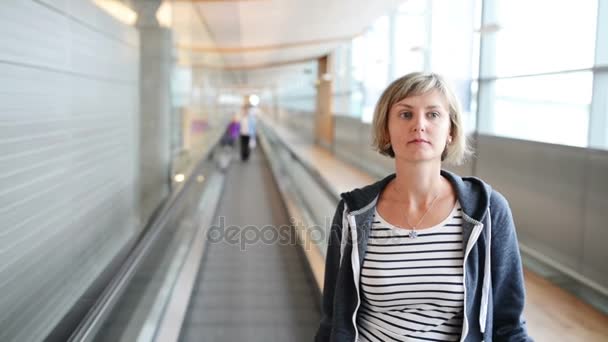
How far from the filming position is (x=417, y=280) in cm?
167

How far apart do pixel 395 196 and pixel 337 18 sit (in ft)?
40.9

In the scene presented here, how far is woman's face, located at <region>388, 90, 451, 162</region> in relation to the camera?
5.61 ft

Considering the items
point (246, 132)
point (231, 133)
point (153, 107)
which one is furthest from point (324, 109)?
point (153, 107)

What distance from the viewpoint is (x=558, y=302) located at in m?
4.57

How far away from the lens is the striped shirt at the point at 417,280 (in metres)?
1.67

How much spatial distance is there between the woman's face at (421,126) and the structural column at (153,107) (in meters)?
4.12

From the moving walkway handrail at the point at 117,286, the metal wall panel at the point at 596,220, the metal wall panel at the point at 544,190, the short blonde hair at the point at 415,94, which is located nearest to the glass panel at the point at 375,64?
the metal wall panel at the point at 544,190

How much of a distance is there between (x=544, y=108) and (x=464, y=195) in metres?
4.79

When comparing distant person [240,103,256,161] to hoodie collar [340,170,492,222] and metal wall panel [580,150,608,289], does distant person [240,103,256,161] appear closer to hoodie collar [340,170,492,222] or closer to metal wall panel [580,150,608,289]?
metal wall panel [580,150,608,289]

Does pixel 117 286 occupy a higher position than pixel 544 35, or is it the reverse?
pixel 544 35

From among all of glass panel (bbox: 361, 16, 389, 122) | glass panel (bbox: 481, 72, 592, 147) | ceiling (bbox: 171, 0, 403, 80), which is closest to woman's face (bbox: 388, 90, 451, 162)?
glass panel (bbox: 481, 72, 592, 147)

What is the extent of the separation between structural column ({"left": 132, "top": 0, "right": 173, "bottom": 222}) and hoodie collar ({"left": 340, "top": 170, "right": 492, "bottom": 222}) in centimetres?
396

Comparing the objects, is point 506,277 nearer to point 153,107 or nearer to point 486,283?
point 486,283

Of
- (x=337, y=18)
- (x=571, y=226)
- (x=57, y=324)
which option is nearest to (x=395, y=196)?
(x=57, y=324)
